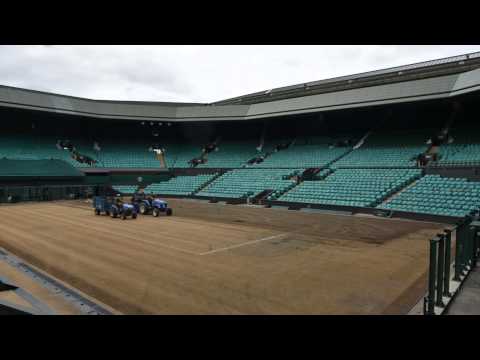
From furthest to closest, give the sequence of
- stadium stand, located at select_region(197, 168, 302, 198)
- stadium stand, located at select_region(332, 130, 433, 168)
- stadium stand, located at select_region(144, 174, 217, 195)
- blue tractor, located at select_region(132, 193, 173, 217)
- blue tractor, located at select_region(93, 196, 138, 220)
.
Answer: stadium stand, located at select_region(144, 174, 217, 195)
stadium stand, located at select_region(197, 168, 302, 198)
stadium stand, located at select_region(332, 130, 433, 168)
blue tractor, located at select_region(132, 193, 173, 217)
blue tractor, located at select_region(93, 196, 138, 220)

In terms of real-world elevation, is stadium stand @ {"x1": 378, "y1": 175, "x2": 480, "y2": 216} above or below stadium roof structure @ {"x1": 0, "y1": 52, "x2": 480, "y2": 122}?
below

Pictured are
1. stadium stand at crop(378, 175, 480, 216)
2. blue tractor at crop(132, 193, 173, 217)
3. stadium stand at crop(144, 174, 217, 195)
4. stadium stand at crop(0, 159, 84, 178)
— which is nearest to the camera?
stadium stand at crop(378, 175, 480, 216)

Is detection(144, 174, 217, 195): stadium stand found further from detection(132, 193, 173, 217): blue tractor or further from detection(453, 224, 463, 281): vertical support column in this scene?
detection(453, 224, 463, 281): vertical support column

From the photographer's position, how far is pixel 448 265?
770cm

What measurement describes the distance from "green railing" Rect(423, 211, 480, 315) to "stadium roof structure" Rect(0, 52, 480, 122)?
2177cm

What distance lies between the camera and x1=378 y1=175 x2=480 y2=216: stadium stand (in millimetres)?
20562

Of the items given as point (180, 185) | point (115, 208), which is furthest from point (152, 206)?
point (180, 185)

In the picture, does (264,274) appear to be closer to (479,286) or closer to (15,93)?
(479,286)

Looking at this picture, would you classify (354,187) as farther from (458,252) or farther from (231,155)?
(231,155)

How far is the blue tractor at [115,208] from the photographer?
2156 centimetres

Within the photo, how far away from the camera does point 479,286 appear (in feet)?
27.5

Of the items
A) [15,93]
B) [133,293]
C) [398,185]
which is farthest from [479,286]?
[15,93]

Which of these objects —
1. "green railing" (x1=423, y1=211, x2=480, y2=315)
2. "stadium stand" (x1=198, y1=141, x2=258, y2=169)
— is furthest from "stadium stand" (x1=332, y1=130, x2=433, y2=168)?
"green railing" (x1=423, y1=211, x2=480, y2=315)
